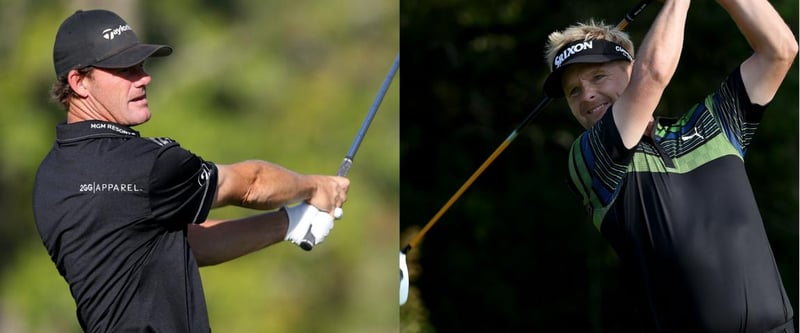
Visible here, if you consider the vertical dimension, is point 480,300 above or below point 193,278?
below

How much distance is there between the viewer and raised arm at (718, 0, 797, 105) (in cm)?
307

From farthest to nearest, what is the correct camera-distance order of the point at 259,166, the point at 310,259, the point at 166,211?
the point at 310,259 → the point at 259,166 → the point at 166,211

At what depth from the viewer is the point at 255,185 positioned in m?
3.22

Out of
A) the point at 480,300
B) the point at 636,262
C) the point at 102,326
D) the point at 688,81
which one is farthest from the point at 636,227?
the point at 480,300

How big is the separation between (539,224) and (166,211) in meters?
5.88

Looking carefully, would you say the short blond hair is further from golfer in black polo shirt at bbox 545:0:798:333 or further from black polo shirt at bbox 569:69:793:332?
black polo shirt at bbox 569:69:793:332

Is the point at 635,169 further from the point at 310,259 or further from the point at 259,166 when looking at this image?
the point at 310,259

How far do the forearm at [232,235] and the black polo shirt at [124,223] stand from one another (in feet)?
1.33

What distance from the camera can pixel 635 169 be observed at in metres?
3.16

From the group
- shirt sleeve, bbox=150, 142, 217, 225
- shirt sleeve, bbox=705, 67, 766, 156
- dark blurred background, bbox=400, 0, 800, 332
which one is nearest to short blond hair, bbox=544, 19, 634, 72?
shirt sleeve, bbox=705, 67, 766, 156

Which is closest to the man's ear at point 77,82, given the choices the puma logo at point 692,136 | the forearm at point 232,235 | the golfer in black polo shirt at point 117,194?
the golfer in black polo shirt at point 117,194

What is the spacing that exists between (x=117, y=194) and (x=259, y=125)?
6.77 m

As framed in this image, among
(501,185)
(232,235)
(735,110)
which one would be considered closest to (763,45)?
(735,110)

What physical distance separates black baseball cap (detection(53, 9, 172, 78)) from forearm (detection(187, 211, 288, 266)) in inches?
22.2
